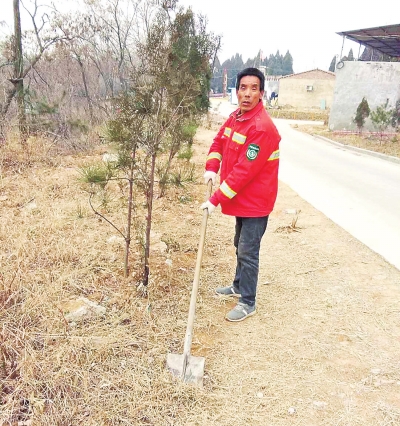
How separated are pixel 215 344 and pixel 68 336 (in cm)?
93

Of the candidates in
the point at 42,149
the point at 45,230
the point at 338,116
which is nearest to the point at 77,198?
the point at 45,230

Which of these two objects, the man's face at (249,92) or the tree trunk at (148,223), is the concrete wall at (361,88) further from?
the tree trunk at (148,223)

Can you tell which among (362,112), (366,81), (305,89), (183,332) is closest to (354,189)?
(183,332)

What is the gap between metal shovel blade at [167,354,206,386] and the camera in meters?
2.13

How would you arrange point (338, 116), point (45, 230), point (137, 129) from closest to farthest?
point (137, 129), point (45, 230), point (338, 116)

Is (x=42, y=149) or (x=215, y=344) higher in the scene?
(x=42, y=149)

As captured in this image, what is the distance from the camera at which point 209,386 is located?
2.14 m

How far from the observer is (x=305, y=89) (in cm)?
3934

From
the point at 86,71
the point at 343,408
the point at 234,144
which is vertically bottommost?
the point at 343,408

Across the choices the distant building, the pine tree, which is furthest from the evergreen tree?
the pine tree

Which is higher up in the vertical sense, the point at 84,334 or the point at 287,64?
the point at 287,64

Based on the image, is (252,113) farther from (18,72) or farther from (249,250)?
(18,72)

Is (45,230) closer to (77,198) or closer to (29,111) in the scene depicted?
(77,198)

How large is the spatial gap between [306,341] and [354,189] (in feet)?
17.1
